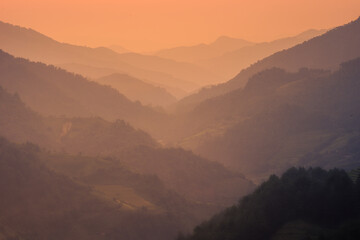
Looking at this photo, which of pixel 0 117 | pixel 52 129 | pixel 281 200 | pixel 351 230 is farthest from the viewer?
pixel 52 129

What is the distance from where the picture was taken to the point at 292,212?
61.9 metres

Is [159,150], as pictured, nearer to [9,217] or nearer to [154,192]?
[154,192]

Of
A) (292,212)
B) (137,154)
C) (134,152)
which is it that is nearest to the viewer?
(292,212)

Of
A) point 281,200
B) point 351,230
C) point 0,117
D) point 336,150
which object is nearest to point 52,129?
point 0,117

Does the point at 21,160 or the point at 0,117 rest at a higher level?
the point at 0,117

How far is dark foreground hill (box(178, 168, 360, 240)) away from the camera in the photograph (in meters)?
58.3

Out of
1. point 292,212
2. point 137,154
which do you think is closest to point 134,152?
point 137,154

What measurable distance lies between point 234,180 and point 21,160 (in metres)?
62.0

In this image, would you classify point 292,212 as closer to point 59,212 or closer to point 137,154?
point 59,212

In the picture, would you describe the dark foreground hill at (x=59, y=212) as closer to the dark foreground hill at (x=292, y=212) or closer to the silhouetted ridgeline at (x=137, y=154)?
the silhouetted ridgeline at (x=137, y=154)

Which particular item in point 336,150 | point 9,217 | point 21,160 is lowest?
point 9,217

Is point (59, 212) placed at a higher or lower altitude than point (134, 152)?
lower

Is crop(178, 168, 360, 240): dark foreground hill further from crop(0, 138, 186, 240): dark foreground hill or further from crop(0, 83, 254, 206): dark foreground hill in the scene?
crop(0, 83, 254, 206): dark foreground hill

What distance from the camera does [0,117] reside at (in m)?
184
